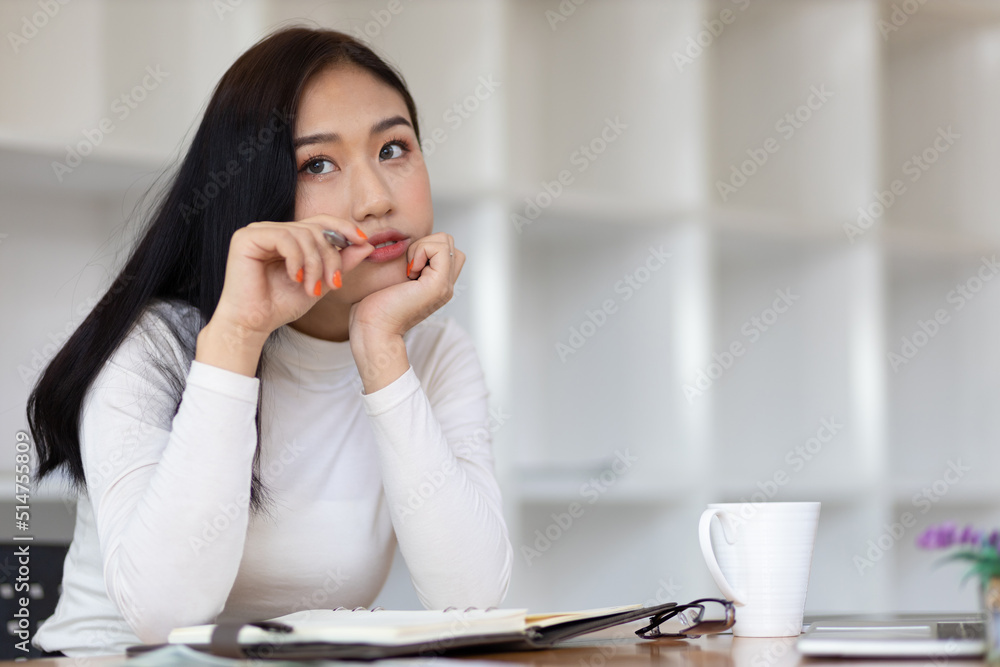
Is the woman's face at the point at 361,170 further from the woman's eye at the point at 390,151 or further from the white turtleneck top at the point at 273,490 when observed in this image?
the white turtleneck top at the point at 273,490

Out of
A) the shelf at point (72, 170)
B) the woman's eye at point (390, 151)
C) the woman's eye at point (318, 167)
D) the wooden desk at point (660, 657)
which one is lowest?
the wooden desk at point (660, 657)

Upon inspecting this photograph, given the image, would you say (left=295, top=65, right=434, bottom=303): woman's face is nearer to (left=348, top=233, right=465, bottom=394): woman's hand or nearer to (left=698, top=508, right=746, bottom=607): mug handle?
(left=348, top=233, right=465, bottom=394): woman's hand

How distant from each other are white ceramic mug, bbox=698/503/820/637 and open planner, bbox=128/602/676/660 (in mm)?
103

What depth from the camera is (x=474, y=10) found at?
199 centimetres

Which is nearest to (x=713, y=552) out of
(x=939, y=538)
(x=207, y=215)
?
(x=939, y=538)

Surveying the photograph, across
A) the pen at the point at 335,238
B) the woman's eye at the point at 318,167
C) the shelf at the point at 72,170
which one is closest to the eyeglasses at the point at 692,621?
the pen at the point at 335,238

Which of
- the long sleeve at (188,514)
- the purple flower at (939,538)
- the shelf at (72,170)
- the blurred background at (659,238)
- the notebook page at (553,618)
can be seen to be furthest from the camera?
the blurred background at (659,238)

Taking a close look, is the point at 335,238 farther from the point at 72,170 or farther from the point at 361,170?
the point at 72,170

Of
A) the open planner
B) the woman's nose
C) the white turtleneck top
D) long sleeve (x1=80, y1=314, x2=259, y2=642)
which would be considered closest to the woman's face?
the woman's nose

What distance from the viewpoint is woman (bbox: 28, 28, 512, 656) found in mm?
864

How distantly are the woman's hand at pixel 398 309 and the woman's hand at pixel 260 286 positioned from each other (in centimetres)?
11

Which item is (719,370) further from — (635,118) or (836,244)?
(635,118)

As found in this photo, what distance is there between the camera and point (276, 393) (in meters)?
1.17

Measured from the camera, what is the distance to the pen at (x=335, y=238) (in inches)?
38.2
